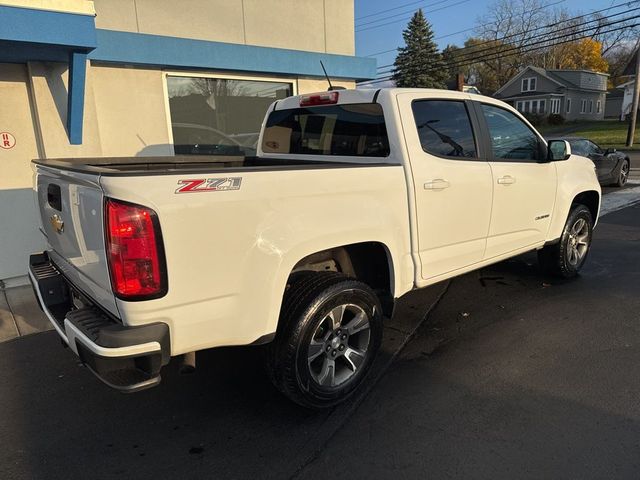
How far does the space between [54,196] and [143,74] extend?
4539 millimetres

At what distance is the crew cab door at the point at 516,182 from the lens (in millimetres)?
4082

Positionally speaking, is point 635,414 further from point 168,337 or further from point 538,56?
point 538,56

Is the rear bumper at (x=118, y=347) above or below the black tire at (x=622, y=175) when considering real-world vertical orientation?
above

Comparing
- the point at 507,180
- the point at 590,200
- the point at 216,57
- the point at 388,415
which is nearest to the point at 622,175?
the point at 590,200

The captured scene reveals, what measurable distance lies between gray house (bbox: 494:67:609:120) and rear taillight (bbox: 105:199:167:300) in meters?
58.5

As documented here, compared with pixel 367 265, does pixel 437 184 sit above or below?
above

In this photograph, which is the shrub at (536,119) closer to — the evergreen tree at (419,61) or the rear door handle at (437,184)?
the evergreen tree at (419,61)

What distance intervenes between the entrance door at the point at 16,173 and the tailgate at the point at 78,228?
344cm

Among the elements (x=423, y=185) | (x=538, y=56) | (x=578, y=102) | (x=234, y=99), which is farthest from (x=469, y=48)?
(x=423, y=185)

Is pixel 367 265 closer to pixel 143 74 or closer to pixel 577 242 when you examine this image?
pixel 577 242

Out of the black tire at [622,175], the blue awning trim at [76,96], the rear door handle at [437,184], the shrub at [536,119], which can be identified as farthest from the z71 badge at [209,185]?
the shrub at [536,119]

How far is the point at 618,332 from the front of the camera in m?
4.05

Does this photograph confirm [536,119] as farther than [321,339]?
Yes

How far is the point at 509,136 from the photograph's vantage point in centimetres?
438
